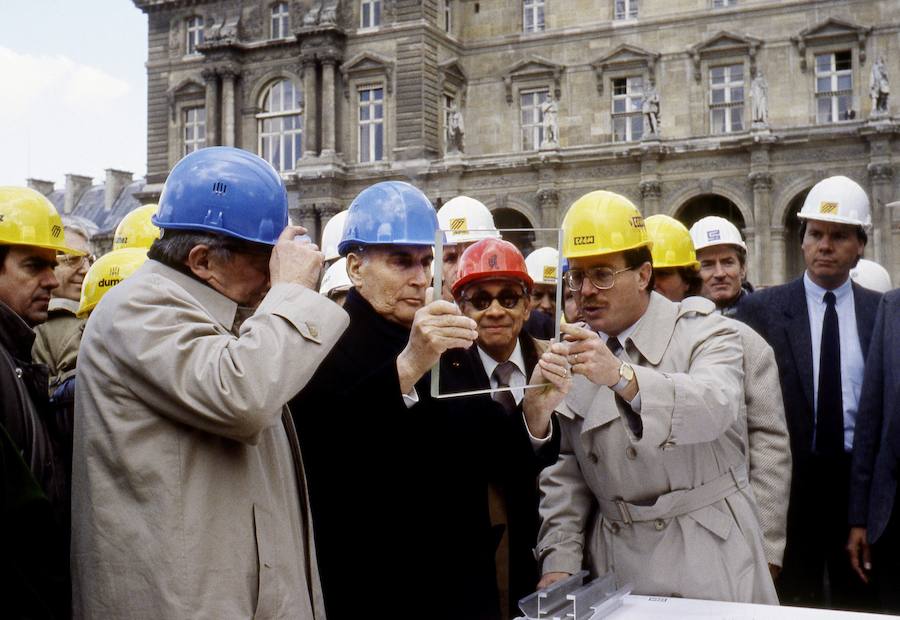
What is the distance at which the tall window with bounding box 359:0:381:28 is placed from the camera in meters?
34.0

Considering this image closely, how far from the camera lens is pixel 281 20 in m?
35.9

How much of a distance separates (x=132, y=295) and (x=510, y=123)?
3160cm

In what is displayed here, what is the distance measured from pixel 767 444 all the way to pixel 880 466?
824mm

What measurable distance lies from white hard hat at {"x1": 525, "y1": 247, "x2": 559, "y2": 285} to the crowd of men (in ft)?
12.0

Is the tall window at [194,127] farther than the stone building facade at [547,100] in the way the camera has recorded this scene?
Yes

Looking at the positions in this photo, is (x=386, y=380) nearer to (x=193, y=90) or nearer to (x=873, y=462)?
(x=873, y=462)

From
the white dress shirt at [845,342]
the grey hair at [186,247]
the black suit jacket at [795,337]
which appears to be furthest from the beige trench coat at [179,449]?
the white dress shirt at [845,342]

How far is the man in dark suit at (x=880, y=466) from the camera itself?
4.76m

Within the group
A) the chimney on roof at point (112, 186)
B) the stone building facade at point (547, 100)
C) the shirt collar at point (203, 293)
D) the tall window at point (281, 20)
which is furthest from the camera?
the chimney on roof at point (112, 186)

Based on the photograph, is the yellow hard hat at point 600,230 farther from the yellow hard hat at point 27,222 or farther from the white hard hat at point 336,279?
the white hard hat at point 336,279

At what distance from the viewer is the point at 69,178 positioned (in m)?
59.2

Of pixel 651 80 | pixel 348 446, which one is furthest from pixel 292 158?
pixel 348 446

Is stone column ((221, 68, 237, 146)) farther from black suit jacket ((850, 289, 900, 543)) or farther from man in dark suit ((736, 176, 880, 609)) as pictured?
black suit jacket ((850, 289, 900, 543))

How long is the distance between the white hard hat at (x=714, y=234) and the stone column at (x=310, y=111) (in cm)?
2756
